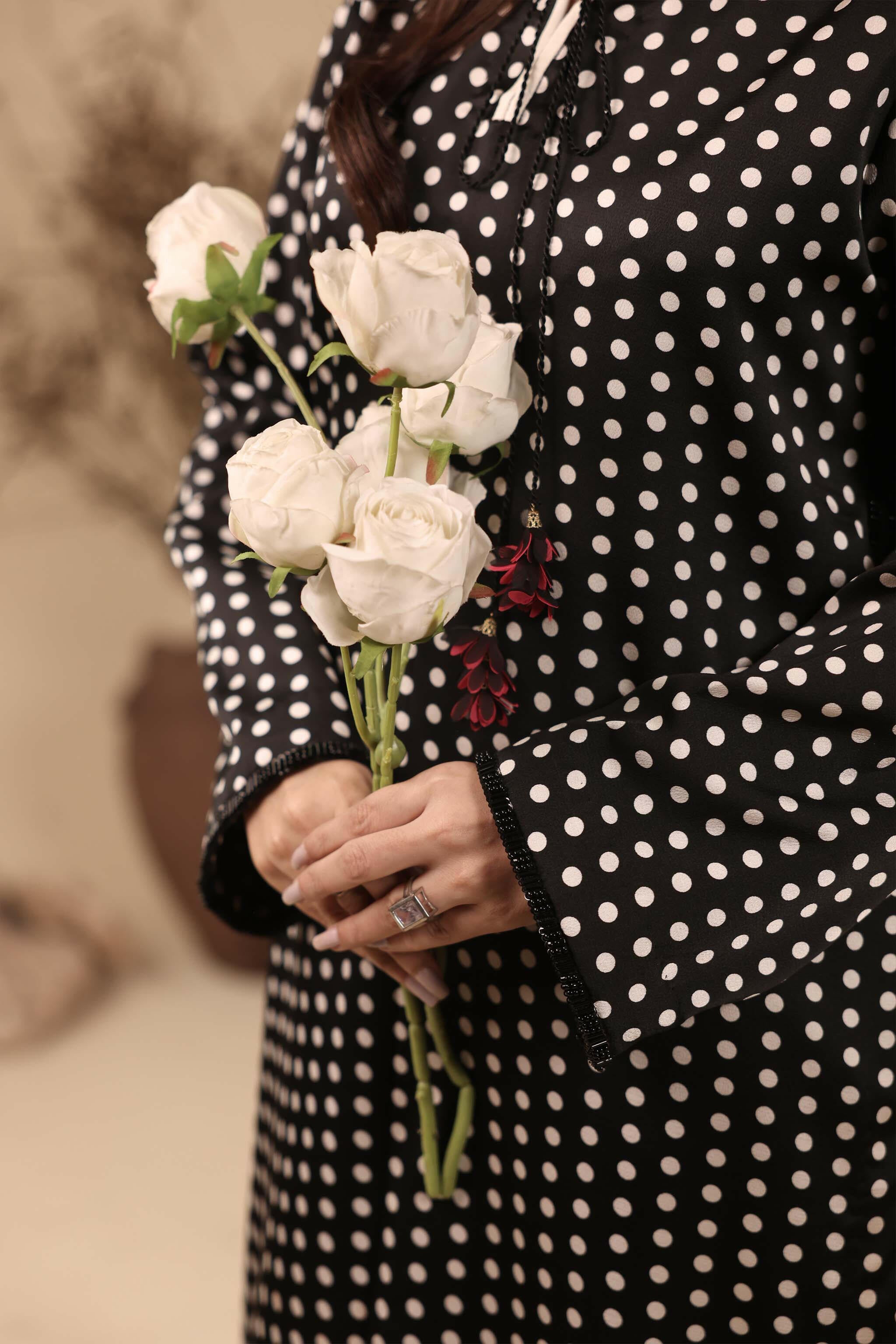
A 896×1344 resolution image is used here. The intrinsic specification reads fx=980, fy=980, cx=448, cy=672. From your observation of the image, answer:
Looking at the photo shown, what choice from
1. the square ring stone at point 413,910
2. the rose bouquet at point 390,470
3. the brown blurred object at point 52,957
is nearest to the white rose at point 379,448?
the rose bouquet at point 390,470

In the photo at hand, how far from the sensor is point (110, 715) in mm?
1332

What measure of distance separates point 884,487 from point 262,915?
510 mm

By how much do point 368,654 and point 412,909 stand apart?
0.16 metres

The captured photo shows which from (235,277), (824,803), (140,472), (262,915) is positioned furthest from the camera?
(140,472)

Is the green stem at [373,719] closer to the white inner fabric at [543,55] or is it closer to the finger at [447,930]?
the finger at [447,930]

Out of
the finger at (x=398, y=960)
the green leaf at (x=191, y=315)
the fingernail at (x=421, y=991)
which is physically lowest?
the fingernail at (x=421, y=991)

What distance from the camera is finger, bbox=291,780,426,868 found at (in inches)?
20.3

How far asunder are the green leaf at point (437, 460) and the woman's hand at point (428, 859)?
0.50ft

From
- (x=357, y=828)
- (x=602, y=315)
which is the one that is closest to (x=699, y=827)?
(x=357, y=828)

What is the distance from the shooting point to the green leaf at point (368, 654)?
17.0 inches

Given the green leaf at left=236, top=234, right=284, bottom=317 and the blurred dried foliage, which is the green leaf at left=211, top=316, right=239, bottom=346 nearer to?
the green leaf at left=236, top=234, right=284, bottom=317

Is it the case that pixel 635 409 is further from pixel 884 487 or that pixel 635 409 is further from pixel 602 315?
pixel 884 487

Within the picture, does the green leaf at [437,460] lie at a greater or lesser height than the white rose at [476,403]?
lesser

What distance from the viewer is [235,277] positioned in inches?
23.3
